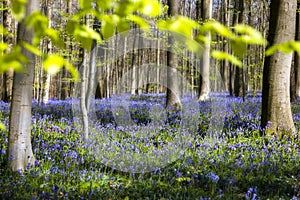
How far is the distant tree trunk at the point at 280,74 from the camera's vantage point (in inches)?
254

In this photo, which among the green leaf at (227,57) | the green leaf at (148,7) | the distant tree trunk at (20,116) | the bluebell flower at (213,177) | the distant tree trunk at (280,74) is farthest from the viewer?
the distant tree trunk at (280,74)

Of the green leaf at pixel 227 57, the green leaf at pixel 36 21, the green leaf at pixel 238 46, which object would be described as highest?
the green leaf at pixel 36 21

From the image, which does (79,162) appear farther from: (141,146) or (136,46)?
(136,46)

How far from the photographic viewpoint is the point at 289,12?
254 inches

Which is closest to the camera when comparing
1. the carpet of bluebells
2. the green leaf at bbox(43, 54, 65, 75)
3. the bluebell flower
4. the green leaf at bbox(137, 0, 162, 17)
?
the green leaf at bbox(43, 54, 65, 75)

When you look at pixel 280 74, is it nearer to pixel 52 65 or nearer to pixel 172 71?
pixel 172 71

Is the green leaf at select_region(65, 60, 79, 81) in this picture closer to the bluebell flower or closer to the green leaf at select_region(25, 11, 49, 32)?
the green leaf at select_region(25, 11, 49, 32)

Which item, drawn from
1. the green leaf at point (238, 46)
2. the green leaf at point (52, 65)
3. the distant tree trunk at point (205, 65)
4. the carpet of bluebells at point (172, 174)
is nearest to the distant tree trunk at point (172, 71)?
the distant tree trunk at point (205, 65)

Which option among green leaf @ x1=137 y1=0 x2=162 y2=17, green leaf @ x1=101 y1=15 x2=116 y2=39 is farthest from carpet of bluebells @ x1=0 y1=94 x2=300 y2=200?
green leaf @ x1=137 y1=0 x2=162 y2=17

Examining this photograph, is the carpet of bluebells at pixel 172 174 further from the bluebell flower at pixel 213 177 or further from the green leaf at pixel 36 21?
the green leaf at pixel 36 21

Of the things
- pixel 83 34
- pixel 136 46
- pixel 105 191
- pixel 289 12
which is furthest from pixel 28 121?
pixel 136 46

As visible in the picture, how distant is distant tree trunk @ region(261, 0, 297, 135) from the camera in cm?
644

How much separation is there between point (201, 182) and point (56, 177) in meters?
1.85

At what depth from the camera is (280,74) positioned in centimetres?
646
